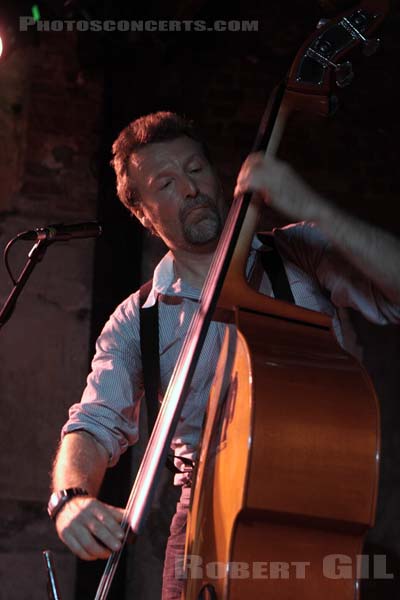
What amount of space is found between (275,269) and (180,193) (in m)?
0.44

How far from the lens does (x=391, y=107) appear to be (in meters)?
4.37

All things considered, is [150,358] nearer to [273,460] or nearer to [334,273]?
[334,273]

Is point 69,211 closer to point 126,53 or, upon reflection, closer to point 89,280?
point 89,280

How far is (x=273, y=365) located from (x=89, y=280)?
101 inches

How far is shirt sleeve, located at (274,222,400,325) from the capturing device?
1906mm

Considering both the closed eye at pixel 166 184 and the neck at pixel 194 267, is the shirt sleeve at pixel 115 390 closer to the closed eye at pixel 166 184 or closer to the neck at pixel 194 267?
the neck at pixel 194 267

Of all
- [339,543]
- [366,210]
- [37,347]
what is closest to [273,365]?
[339,543]

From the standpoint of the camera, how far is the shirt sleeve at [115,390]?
2.21 m

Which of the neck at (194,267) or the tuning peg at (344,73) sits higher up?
the tuning peg at (344,73)

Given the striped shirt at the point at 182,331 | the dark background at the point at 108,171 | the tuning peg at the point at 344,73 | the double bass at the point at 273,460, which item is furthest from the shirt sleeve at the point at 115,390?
the dark background at the point at 108,171

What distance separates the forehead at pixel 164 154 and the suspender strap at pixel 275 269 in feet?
1.41

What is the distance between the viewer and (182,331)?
7.63 ft

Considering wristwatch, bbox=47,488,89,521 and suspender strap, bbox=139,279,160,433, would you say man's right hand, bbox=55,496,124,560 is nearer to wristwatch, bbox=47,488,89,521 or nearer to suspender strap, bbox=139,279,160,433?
wristwatch, bbox=47,488,89,521

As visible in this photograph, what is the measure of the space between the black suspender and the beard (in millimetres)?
150
